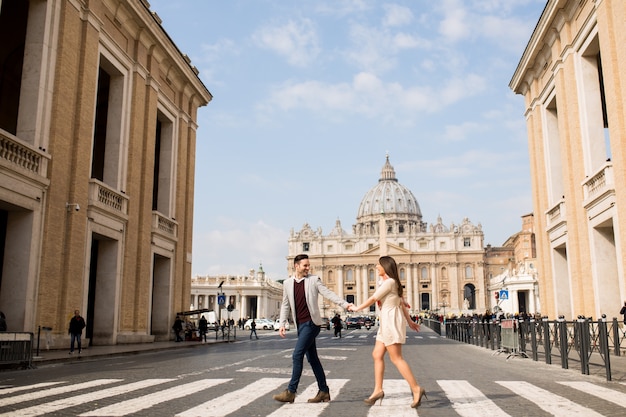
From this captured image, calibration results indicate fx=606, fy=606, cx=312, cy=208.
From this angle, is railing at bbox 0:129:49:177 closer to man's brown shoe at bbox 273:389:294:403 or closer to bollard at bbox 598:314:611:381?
man's brown shoe at bbox 273:389:294:403

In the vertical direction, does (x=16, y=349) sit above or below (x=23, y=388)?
above

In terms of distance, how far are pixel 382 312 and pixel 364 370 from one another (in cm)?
526

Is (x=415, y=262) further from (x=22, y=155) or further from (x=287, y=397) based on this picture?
(x=287, y=397)

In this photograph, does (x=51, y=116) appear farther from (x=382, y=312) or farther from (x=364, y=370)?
(x=382, y=312)

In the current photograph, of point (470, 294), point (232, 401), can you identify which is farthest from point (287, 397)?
point (470, 294)

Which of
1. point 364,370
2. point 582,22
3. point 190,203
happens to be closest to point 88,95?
point 190,203

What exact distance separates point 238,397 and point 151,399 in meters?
Result: 1.10

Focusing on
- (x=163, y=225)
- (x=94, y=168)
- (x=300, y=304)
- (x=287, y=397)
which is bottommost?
(x=287, y=397)

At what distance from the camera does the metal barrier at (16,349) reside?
12.1 m

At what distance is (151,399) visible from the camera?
25.2 feet

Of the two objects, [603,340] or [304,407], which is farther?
[603,340]

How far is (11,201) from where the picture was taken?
15922 millimetres

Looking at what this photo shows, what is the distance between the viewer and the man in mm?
7480

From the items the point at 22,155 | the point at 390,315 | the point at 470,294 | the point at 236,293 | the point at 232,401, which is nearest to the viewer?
the point at 390,315
